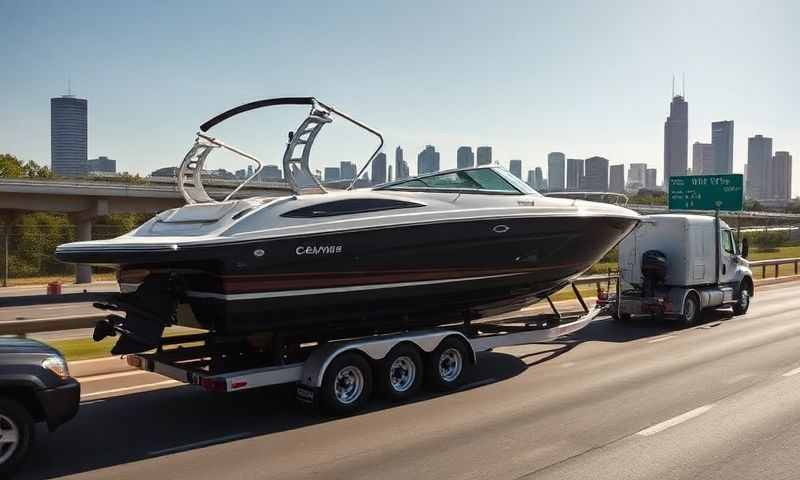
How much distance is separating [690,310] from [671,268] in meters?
1.06

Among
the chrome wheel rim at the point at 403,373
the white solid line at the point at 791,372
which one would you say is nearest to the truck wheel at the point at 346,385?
the chrome wheel rim at the point at 403,373

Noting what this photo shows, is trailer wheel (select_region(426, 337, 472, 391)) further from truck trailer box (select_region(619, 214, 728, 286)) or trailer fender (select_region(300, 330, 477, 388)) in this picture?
truck trailer box (select_region(619, 214, 728, 286))

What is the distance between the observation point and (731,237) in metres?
18.1

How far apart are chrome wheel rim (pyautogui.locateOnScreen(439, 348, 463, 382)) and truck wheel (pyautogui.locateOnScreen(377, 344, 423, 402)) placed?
0.46m

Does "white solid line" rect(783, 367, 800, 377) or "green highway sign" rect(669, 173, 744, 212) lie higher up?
"green highway sign" rect(669, 173, 744, 212)

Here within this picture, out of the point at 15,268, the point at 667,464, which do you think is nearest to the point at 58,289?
the point at 15,268

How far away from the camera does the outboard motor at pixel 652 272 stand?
16.1 meters

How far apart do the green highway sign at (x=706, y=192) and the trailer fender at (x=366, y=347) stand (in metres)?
17.2

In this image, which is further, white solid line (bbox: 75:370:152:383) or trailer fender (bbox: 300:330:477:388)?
white solid line (bbox: 75:370:152:383)

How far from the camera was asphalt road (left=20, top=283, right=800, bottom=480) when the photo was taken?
627cm

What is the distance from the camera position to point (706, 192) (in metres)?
24.6

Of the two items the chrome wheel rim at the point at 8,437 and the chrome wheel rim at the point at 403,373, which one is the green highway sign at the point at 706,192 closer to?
the chrome wheel rim at the point at 403,373

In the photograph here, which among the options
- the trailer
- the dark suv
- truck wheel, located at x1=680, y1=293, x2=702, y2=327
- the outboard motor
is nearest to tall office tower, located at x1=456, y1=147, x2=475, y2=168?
the trailer

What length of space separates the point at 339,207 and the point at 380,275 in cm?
100
